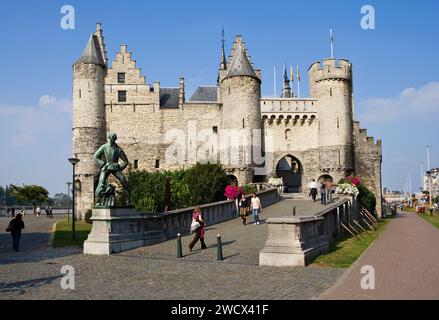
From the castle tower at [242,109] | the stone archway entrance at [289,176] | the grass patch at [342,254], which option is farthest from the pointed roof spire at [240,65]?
the grass patch at [342,254]

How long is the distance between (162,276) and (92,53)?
3849 cm

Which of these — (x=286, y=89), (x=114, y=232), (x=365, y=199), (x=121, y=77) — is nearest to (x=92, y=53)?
(x=121, y=77)

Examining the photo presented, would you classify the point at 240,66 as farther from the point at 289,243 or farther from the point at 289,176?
the point at 289,243

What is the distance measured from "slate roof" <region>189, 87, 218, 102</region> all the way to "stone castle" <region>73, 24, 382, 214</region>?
1027 mm

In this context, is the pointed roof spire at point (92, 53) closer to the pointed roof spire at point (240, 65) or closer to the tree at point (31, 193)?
the pointed roof spire at point (240, 65)

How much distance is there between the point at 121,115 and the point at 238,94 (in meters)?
12.3

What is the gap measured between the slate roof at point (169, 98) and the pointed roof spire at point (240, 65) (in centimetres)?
701

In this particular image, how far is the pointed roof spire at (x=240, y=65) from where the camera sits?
43.8 metres

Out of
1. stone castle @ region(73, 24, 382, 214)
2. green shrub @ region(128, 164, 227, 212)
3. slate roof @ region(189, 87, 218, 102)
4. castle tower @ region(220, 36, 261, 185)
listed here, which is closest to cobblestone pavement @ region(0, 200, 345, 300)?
green shrub @ region(128, 164, 227, 212)

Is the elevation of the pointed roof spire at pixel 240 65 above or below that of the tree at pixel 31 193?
above

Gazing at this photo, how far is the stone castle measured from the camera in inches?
1708

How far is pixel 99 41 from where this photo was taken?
45.4 meters
